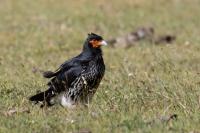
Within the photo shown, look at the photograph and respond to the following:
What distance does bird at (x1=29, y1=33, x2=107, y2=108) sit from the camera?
9712 mm

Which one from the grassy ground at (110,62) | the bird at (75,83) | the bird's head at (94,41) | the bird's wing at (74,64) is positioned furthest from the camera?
the bird's head at (94,41)

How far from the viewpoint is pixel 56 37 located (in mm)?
18609

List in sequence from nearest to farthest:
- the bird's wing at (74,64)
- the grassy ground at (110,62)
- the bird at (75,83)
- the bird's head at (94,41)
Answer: the grassy ground at (110,62) → the bird at (75,83) → the bird's wing at (74,64) → the bird's head at (94,41)

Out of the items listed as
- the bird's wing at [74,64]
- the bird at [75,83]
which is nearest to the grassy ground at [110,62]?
the bird at [75,83]

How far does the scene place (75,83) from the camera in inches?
385

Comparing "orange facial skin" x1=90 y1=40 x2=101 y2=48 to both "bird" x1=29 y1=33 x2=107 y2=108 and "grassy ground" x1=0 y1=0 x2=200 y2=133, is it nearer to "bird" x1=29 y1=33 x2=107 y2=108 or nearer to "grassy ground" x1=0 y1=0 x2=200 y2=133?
"bird" x1=29 y1=33 x2=107 y2=108

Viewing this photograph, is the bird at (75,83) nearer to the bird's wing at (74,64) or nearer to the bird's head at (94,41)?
the bird's wing at (74,64)

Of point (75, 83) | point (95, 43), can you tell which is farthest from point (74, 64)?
point (95, 43)

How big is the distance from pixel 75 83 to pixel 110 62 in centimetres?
505

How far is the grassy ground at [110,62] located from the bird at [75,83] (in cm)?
20

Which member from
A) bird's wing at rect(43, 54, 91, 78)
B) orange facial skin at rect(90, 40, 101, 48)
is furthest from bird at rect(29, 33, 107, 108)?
orange facial skin at rect(90, 40, 101, 48)

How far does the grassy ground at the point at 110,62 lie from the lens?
8.21m

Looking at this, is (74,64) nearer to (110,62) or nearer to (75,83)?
(75,83)

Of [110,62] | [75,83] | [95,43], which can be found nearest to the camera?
[75,83]
